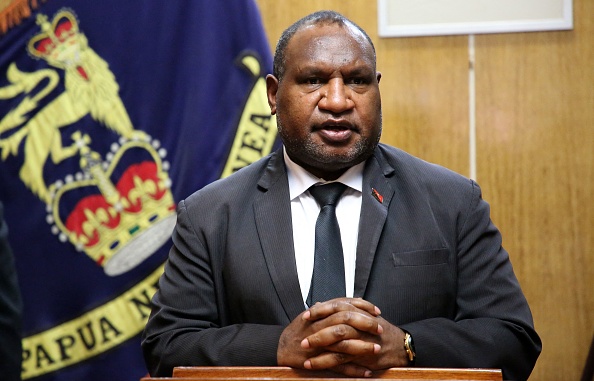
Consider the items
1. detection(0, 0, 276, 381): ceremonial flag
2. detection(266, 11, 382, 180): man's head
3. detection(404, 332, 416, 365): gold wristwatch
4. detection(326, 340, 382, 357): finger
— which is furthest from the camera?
detection(0, 0, 276, 381): ceremonial flag

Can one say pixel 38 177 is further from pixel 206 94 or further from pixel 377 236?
pixel 377 236

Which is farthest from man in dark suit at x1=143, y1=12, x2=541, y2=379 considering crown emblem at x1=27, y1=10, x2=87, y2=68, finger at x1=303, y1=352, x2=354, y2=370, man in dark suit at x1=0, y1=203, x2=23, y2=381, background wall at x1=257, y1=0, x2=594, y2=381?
crown emblem at x1=27, y1=10, x2=87, y2=68

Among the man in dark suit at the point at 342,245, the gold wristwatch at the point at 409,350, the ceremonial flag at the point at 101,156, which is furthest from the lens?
the ceremonial flag at the point at 101,156

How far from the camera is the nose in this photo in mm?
2301

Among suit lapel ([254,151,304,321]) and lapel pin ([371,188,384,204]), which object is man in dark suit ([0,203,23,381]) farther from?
lapel pin ([371,188,384,204])

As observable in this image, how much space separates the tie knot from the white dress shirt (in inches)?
0.7

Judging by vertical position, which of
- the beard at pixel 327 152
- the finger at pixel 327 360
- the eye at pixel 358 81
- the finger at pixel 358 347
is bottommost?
the finger at pixel 327 360

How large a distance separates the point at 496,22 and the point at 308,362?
2156 mm

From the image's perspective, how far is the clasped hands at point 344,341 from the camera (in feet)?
6.51

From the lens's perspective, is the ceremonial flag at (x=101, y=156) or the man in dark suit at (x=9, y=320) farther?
the ceremonial flag at (x=101, y=156)

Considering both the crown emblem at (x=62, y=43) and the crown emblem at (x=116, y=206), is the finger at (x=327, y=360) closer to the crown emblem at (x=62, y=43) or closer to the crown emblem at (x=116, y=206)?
the crown emblem at (x=116, y=206)

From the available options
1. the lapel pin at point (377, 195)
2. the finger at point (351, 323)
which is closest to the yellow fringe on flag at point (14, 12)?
the lapel pin at point (377, 195)

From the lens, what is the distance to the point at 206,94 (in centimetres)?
359

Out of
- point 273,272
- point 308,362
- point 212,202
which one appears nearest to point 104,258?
point 212,202
